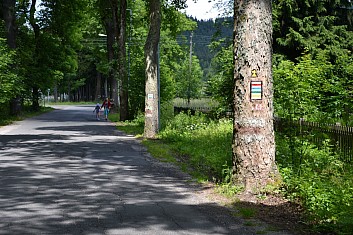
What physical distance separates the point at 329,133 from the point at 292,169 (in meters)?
3.98

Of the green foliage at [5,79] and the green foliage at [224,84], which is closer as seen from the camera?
the green foliage at [224,84]

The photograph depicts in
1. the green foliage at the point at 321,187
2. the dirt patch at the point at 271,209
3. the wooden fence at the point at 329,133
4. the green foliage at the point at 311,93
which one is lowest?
the dirt patch at the point at 271,209

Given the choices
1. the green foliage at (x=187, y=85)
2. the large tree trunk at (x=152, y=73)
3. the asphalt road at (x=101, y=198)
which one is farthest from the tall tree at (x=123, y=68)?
the green foliage at (x=187, y=85)

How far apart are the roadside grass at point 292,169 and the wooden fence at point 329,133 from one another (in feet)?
1.20

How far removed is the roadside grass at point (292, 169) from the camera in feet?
21.5

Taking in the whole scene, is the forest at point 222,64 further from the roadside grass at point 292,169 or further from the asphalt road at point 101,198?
the asphalt road at point 101,198

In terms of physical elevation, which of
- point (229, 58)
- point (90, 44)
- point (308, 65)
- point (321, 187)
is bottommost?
point (321, 187)

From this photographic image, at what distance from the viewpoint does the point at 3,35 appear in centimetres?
3497

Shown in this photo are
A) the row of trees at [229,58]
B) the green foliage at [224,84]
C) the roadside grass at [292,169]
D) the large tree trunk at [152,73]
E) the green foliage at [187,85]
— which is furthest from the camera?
the green foliage at [187,85]

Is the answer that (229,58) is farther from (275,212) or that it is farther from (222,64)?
(275,212)

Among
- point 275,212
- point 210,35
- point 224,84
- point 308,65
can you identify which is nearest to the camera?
point 275,212

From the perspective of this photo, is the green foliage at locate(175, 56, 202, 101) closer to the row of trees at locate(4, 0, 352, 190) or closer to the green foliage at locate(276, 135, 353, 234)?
the row of trees at locate(4, 0, 352, 190)

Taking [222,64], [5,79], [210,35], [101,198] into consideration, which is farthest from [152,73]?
[210,35]

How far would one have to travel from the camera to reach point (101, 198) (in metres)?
8.15
